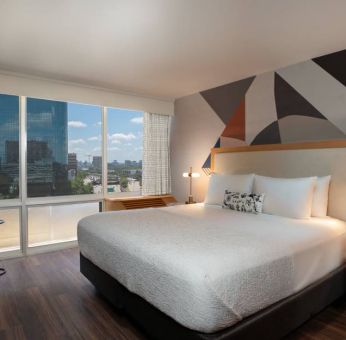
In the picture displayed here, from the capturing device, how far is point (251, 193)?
3.22 m

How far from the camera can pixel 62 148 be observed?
164 inches

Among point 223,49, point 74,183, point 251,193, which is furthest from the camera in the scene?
point 74,183

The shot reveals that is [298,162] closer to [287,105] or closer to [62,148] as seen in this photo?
[287,105]

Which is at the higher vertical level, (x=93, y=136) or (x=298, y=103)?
(x=298, y=103)

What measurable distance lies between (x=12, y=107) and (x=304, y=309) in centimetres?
399

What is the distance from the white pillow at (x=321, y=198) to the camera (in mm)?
2818

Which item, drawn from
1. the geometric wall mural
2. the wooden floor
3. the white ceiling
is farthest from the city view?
the geometric wall mural

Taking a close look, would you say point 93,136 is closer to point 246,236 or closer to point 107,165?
point 107,165

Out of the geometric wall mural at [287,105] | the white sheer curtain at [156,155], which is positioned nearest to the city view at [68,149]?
the white sheer curtain at [156,155]

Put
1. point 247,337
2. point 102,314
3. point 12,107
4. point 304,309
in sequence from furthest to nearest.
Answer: point 12,107 < point 102,314 < point 304,309 < point 247,337

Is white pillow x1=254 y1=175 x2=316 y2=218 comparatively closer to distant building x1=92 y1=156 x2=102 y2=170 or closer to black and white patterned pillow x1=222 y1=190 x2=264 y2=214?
black and white patterned pillow x1=222 y1=190 x2=264 y2=214

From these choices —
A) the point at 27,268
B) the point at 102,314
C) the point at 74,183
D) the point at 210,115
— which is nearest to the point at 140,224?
the point at 102,314

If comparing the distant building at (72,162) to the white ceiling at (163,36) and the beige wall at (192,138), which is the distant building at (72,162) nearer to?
the white ceiling at (163,36)

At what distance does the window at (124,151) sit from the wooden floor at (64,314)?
6.10 ft
